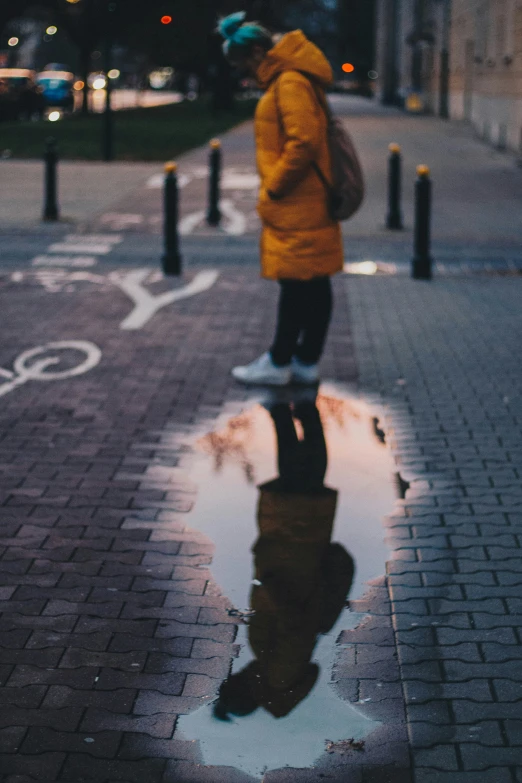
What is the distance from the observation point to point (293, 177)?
22.0 feet

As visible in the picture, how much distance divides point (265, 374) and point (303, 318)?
0.40 m

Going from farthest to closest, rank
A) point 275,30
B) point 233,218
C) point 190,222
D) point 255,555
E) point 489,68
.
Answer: point 275,30 → point 489,68 → point 233,218 → point 190,222 → point 255,555

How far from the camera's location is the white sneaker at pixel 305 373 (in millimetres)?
7305

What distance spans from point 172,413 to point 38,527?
6.12 feet

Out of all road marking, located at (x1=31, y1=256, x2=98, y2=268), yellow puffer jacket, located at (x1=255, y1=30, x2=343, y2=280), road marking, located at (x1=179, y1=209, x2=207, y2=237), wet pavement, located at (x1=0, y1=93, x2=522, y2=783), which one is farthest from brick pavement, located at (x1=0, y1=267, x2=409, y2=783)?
road marking, located at (x1=179, y1=209, x2=207, y2=237)

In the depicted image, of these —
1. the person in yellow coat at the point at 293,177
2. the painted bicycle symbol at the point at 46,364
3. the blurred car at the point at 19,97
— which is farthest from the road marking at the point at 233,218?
the blurred car at the point at 19,97

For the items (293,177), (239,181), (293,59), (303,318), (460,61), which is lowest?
(239,181)

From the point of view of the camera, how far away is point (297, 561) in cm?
462

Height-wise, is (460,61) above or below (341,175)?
above

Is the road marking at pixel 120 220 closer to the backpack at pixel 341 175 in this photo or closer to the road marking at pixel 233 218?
the road marking at pixel 233 218

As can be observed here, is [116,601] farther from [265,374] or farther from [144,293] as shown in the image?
[144,293]

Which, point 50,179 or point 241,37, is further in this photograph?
point 50,179

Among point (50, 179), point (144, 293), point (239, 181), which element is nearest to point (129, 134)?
point (239, 181)

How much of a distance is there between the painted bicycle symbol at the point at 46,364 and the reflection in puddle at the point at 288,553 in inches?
51.9
